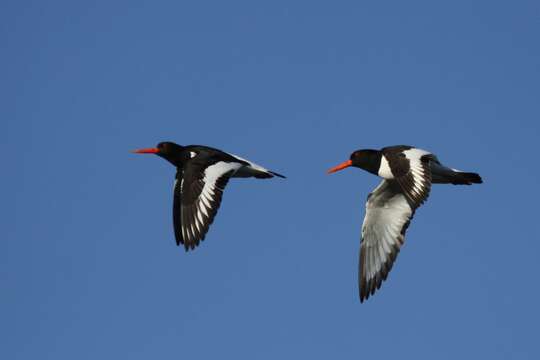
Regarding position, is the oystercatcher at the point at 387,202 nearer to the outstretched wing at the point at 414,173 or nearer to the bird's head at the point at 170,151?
the outstretched wing at the point at 414,173

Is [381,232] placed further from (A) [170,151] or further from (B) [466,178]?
(A) [170,151]

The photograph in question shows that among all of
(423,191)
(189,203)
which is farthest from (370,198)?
(189,203)

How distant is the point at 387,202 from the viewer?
59.2 ft

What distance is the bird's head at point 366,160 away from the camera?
1806cm

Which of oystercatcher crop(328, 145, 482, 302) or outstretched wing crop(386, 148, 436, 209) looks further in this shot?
oystercatcher crop(328, 145, 482, 302)

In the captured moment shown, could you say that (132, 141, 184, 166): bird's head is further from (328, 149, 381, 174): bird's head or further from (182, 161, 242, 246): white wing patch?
(328, 149, 381, 174): bird's head

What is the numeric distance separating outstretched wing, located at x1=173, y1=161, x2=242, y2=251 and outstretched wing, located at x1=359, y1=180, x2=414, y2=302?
2.67 m

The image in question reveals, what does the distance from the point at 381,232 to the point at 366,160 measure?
138 cm

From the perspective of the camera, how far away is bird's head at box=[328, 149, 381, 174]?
59.3 ft

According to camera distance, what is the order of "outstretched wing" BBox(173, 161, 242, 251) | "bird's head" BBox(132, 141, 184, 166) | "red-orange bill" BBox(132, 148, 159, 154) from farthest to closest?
"red-orange bill" BBox(132, 148, 159, 154) < "bird's head" BBox(132, 141, 184, 166) < "outstretched wing" BBox(173, 161, 242, 251)

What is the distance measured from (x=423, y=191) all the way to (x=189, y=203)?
159 inches

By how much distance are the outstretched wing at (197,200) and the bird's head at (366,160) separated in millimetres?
2303

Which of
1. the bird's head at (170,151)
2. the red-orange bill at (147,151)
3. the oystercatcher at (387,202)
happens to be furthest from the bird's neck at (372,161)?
the red-orange bill at (147,151)

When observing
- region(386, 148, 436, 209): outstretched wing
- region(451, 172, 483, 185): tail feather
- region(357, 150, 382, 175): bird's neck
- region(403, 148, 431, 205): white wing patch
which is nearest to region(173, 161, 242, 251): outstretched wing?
region(357, 150, 382, 175): bird's neck
